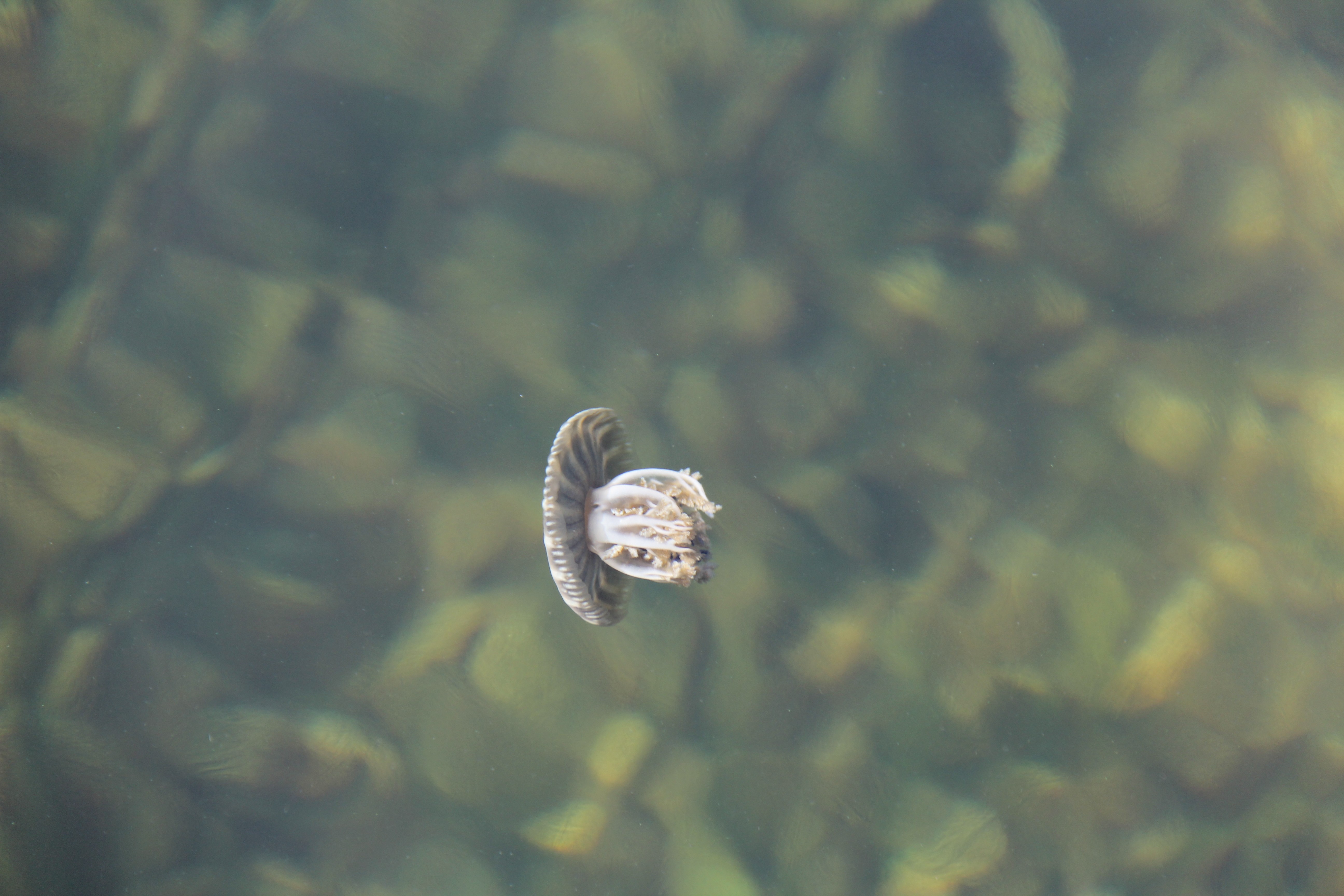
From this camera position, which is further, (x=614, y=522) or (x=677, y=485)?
(x=677, y=485)

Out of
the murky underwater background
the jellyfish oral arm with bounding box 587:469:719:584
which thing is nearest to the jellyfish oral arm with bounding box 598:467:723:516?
the jellyfish oral arm with bounding box 587:469:719:584

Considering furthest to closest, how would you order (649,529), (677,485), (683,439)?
(683,439) → (677,485) → (649,529)

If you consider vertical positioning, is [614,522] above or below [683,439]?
below

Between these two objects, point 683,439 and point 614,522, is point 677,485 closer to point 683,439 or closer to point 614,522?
point 614,522

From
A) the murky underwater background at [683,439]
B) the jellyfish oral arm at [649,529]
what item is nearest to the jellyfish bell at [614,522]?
the jellyfish oral arm at [649,529]

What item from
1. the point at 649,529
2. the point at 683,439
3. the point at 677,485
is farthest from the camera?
the point at 683,439

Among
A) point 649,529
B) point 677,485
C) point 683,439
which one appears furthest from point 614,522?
A: point 683,439

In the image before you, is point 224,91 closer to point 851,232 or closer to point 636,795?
point 851,232
